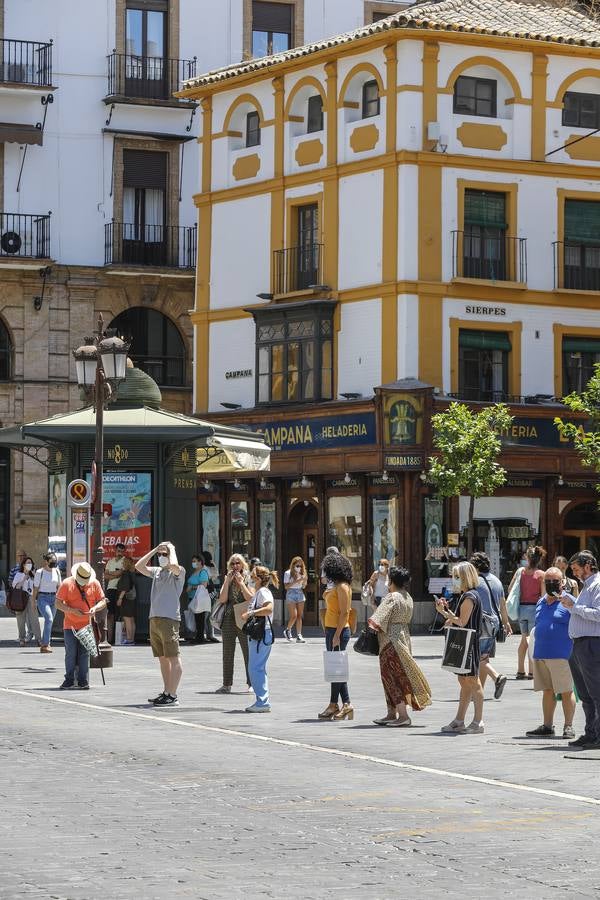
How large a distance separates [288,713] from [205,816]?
8.21m

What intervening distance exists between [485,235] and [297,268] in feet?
14.9

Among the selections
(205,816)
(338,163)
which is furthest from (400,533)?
(205,816)

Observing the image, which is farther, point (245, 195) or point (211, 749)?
point (245, 195)

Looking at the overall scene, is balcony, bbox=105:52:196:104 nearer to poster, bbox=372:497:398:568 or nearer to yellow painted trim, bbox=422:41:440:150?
yellow painted trim, bbox=422:41:440:150

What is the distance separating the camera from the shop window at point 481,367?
136 ft

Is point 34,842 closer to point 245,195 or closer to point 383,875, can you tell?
point 383,875

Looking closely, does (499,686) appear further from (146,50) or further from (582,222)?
(146,50)

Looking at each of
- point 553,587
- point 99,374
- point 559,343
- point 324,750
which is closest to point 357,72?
point 559,343

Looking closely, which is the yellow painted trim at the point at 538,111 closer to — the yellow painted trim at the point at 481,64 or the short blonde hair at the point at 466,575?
the yellow painted trim at the point at 481,64

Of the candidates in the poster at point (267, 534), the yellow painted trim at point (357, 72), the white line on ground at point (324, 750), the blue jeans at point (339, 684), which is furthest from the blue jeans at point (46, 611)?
the yellow painted trim at point (357, 72)

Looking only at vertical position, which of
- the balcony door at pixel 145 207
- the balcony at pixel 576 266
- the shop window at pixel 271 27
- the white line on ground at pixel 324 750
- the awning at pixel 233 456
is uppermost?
the shop window at pixel 271 27

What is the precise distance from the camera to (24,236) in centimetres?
4844

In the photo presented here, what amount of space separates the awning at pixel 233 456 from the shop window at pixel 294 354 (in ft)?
22.0

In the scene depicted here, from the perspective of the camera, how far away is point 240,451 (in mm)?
35156
